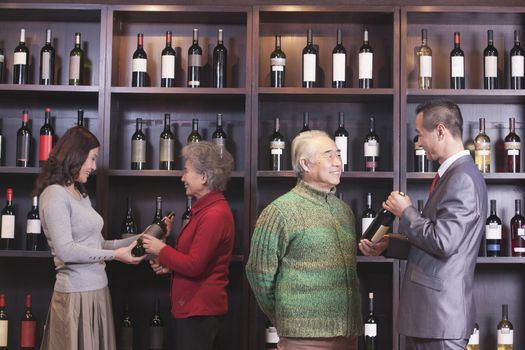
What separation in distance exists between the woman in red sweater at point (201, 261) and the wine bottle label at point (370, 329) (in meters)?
1.11

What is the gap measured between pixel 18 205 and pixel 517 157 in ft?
8.69

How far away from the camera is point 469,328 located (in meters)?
2.60

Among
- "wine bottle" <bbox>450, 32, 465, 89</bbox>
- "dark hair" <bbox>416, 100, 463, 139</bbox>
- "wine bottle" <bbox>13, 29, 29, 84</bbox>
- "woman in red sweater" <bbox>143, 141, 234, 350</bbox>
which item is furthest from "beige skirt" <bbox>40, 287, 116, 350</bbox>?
"wine bottle" <bbox>450, 32, 465, 89</bbox>

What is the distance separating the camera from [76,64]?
166 inches

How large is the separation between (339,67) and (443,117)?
4.91 feet

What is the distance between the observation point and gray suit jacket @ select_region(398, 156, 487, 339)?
254cm

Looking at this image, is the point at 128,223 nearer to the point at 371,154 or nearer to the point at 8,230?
the point at 8,230

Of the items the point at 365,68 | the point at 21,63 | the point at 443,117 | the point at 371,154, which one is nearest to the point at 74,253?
the point at 21,63

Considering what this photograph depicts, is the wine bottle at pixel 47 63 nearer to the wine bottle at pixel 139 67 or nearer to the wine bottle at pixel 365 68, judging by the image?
the wine bottle at pixel 139 67

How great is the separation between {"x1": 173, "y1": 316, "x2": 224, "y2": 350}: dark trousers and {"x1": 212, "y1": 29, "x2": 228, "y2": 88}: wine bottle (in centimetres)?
144

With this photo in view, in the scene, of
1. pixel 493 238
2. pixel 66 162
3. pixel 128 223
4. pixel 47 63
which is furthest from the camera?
pixel 128 223

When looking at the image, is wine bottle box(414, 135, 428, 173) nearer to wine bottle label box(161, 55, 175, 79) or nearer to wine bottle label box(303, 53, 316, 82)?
wine bottle label box(303, 53, 316, 82)

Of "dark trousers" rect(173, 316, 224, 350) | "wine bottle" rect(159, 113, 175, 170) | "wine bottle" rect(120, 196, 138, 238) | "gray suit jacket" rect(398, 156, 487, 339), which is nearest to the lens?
"gray suit jacket" rect(398, 156, 487, 339)

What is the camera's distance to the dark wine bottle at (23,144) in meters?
4.18
